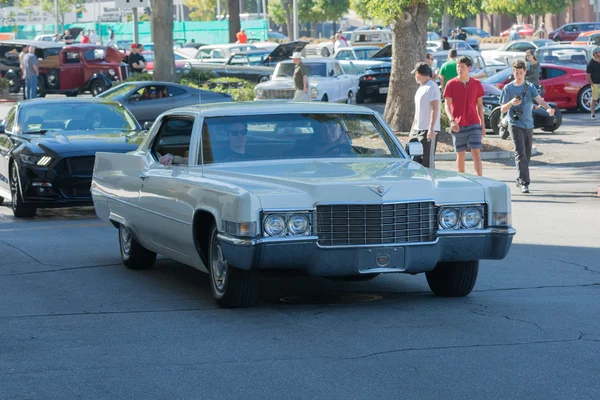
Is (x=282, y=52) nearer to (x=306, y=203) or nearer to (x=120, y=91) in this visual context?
(x=120, y=91)

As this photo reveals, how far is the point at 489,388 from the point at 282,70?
1080 inches

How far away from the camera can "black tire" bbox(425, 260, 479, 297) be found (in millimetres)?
8344

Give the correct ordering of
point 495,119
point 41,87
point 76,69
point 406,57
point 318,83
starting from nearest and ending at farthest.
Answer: point 406,57 < point 495,119 < point 318,83 < point 41,87 < point 76,69

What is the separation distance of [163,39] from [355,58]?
10237 mm

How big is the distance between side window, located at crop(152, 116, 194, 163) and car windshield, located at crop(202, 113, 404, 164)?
10.9 inches

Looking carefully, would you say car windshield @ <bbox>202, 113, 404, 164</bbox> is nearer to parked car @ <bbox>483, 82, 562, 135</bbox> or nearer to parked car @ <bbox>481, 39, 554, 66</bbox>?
parked car @ <bbox>483, 82, 562, 135</bbox>

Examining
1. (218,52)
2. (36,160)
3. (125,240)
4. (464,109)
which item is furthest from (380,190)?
(218,52)

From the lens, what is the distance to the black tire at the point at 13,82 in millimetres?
41156

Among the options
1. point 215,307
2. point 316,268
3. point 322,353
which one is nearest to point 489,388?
point 322,353

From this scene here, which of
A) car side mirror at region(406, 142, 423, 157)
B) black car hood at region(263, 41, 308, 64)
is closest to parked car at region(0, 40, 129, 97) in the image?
black car hood at region(263, 41, 308, 64)

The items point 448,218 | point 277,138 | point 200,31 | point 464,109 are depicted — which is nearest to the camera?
point 448,218

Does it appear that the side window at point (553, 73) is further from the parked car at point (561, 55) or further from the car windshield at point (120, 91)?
the car windshield at point (120, 91)

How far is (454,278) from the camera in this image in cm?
839

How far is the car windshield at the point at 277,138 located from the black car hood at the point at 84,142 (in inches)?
213
